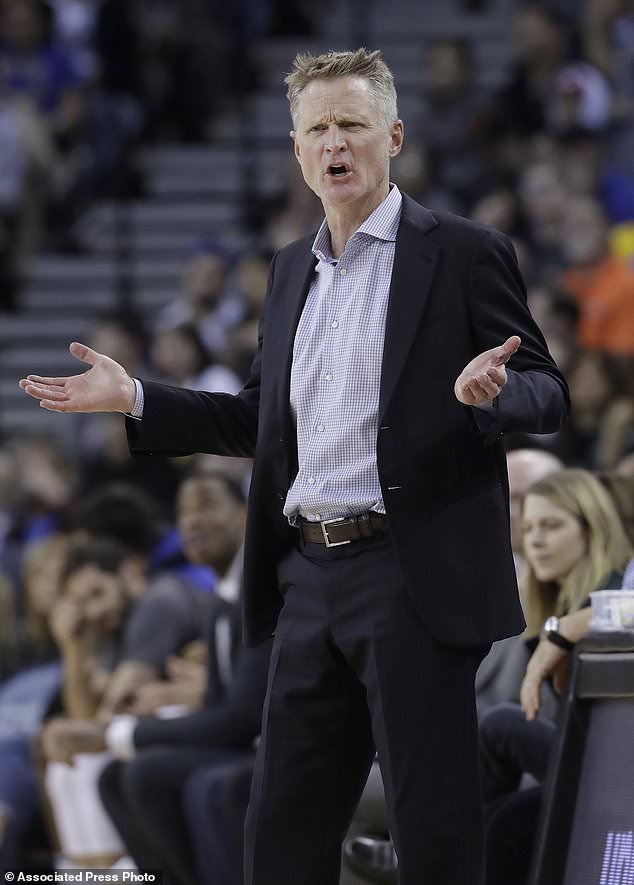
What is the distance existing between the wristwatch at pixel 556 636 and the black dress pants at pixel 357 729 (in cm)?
78

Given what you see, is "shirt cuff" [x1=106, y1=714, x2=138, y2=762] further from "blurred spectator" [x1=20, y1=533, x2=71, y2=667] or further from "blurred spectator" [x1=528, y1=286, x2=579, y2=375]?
"blurred spectator" [x1=528, y1=286, x2=579, y2=375]

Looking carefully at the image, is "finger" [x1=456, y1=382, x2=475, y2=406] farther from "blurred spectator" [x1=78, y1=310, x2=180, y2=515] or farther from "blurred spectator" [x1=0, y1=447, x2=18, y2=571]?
"blurred spectator" [x1=0, y1=447, x2=18, y2=571]

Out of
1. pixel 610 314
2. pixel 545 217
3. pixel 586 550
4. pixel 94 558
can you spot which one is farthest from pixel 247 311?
pixel 586 550

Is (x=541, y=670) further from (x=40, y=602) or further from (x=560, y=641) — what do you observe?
(x=40, y=602)

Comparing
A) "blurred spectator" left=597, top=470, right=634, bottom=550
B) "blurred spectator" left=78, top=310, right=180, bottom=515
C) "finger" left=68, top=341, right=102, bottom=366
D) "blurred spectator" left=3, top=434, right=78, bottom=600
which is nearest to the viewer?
"finger" left=68, top=341, right=102, bottom=366

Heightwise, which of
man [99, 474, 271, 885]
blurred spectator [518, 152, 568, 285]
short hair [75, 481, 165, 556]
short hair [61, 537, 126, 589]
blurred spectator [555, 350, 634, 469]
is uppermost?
blurred spectator [518, 152, 568, 285]

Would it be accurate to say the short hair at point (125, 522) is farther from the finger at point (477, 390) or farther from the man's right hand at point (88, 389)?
the finger at point (477, 390)

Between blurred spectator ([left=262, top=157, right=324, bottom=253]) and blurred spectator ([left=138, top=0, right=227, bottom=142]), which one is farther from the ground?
blurred spectator ([left=138, top=0, right=227, bottom=142])

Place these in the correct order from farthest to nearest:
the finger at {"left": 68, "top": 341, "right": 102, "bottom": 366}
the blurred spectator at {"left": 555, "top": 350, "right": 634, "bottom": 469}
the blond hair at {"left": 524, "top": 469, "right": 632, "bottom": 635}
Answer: the blurred spectator at {"left": 555, "top": 350, "right": 634, "bottom": 469}, the blond hair at {"left": 524, "top": 469, "right": 632, "bottom": 635}, the finger at {"left": 68, "top": 341, "right": 102, "bottom": 366}

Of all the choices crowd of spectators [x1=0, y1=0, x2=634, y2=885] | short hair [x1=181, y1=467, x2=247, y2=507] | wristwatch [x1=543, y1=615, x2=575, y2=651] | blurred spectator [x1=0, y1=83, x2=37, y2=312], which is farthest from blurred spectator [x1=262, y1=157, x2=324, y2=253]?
wristwatch [x1=543, y1=615, x2=575, y2=651]

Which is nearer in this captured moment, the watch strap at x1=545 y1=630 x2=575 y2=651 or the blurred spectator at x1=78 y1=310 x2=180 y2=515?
the watch strap at x1=545 y1=630 x2=575 y2=651

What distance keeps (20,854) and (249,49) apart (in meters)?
7.80

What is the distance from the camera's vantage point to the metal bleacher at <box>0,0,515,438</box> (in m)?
11.6

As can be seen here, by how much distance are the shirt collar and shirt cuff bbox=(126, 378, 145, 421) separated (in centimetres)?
42
